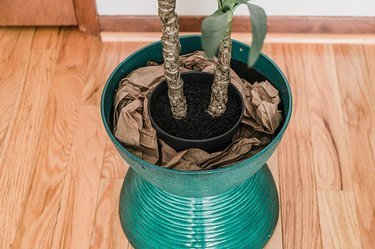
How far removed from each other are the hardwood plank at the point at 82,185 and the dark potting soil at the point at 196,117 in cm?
37

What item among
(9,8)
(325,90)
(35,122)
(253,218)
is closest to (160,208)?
(253,218)

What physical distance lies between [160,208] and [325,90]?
625mm

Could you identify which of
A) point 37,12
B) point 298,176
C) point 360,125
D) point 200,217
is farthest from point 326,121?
point 37,12

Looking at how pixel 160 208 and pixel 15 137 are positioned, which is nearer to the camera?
pixel 160 208

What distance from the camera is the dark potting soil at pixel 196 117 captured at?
1.12 meters

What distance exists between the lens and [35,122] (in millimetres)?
1553

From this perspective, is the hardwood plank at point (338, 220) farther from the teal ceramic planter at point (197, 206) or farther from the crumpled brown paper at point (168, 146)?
the crumpled brown paper at point (168, 146)

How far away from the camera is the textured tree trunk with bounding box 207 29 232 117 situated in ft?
3.25

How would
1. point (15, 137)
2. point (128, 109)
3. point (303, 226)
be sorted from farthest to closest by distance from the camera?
1. point (15, 137)
2. point (303, 226)
3. point (128, 109)

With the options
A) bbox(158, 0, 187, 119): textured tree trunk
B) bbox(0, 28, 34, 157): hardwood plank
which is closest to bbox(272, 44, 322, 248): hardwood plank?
bbox(158, 0, 187, 119): textured tree trunk

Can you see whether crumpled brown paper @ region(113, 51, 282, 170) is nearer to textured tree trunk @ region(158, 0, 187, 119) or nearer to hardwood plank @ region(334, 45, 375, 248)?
textured tree trunk @ region(158, 0, 187, 119)

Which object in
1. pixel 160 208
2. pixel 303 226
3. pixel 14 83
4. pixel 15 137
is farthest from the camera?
pixel 14 83

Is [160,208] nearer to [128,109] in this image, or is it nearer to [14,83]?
[128,109]

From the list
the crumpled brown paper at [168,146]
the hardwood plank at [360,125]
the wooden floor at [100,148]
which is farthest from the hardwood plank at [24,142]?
the hardwood plank at [360,125]
